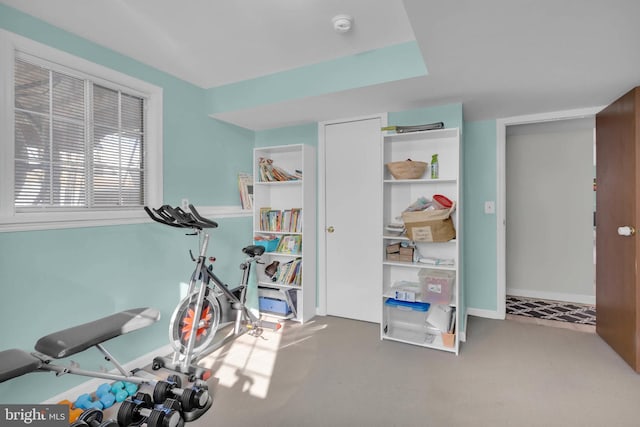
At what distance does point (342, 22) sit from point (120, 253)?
227 cm

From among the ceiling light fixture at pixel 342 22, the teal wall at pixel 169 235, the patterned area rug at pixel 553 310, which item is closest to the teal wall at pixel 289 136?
the teal wall at pixel 169 235

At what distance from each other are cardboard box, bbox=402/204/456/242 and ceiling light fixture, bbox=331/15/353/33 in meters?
1.51

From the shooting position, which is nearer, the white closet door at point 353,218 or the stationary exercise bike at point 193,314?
the stationary exercise bike at point 193,314

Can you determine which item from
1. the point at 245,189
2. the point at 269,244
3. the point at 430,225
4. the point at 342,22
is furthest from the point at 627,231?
the point at 245,189

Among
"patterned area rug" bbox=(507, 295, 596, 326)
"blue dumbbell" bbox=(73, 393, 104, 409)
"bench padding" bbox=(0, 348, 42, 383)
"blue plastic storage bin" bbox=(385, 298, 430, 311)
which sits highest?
"bench padding" bbox=(0, 348, 42, 383)

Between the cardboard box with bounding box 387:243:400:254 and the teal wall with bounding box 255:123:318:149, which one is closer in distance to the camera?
the cardboard box with bounding box 387:243:400:254

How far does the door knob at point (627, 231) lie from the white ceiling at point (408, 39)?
43.6 inches

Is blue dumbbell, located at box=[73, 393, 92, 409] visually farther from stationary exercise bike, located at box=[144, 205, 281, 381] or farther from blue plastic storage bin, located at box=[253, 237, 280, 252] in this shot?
blue plastic storage bin, located at box=[253, 237, 280, 252]

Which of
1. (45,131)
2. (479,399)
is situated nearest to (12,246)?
(45,131)

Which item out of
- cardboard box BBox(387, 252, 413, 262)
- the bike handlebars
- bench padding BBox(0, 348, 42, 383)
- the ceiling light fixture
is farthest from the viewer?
cardboard box BBox(387, 252, 413, 262)

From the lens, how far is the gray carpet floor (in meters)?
2.00

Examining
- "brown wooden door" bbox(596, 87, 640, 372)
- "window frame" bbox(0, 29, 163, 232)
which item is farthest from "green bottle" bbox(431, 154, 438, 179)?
"window frame" bbox(0, 29, 163, 232)

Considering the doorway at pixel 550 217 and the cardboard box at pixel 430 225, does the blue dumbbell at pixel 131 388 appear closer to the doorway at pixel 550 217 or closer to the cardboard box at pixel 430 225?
the cardboard box at pixel 430 225

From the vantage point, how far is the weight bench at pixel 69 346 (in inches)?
62.2
